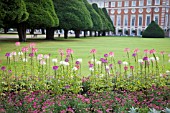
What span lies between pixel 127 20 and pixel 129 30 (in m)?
2.72

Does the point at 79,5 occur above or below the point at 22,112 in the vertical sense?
above

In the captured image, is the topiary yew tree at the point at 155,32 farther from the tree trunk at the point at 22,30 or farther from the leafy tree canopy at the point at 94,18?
the tree trunk at the point at 22,30

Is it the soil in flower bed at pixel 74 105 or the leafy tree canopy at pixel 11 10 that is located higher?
the leafy tree canopy at pixel 11 10

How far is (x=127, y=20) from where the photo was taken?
221 ft

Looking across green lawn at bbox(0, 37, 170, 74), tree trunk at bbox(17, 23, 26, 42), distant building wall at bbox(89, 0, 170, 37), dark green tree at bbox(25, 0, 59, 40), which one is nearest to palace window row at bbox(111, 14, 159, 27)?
distant building wall at bbox(89, 0, 170, 37)

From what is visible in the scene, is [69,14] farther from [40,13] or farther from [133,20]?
[133,20]

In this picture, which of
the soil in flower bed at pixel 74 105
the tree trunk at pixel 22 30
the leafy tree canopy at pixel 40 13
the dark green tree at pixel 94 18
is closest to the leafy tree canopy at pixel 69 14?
the leafy tree canopy at pixel 40 13

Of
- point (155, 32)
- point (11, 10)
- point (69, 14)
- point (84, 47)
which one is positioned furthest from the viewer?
point (155, 32)

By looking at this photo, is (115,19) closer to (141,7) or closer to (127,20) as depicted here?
(127,20)

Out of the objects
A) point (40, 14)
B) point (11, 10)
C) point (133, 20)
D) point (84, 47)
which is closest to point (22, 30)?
point (40, 14)

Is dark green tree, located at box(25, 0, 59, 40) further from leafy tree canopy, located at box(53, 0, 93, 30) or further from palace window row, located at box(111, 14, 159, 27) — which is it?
palace window row, located at box(111, 14, 159, 27)

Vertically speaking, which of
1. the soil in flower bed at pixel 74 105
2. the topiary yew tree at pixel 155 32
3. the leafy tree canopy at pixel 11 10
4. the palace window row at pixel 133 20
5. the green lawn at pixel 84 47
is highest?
the palace window row at pixel 133 20

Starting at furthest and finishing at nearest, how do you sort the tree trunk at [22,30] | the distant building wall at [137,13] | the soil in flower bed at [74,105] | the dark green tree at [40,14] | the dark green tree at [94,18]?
the distant building wall at [137,13], the dark green tree at [94,18], the tree trunk at [22,30], the dark green tree at [40,14], the soil in flower bed at [74,105]

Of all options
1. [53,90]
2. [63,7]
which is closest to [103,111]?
[53,90]
